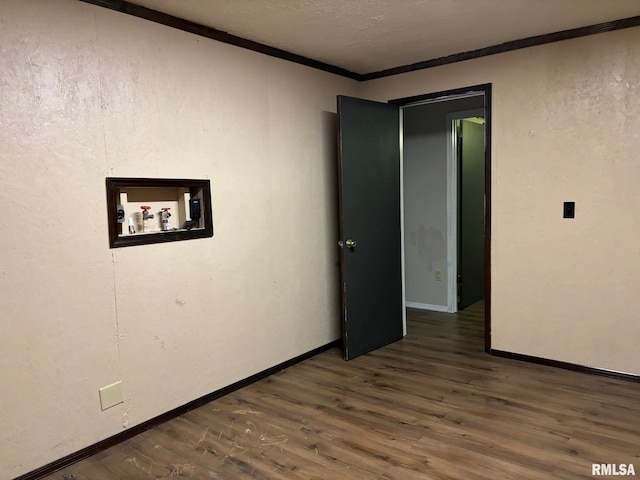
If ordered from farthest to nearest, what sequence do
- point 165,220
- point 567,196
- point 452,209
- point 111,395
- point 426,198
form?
point 426,198
point 452,209
point 567,196
point 165,220
point 111,395

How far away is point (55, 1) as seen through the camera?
2240 mm

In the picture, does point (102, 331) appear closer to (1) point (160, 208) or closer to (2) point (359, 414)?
(1) point (160, 208)

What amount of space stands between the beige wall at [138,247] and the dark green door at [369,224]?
0.31 m

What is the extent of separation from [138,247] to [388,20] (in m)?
1.99

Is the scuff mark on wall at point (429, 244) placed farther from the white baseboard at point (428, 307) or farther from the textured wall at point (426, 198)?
the white baseboard at point (428, 307)

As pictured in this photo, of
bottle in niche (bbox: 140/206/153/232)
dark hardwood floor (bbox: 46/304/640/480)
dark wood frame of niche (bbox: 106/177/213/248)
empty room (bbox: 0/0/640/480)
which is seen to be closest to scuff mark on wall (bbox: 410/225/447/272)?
empty room (bbox: 0/0/640/480)

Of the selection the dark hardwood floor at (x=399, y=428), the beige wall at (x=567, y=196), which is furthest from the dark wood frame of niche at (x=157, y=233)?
the beige wall at (x=567, y=196)

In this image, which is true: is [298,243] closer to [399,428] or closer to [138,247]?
[138,247]

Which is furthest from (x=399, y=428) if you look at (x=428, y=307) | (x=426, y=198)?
(x=426, y=198)

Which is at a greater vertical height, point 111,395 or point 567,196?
point 567,196

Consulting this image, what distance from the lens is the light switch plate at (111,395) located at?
247cm

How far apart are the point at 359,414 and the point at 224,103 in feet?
6.96

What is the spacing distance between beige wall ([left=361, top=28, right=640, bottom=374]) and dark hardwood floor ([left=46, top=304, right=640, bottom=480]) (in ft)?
0.99

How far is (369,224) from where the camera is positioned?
384 cm
